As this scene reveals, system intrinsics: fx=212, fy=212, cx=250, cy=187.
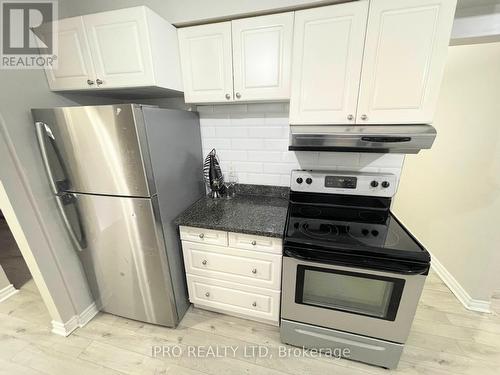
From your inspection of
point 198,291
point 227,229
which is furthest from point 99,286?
point 227,229

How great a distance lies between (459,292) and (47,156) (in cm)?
344

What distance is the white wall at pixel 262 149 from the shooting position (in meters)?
1.68

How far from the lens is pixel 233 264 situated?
153cm

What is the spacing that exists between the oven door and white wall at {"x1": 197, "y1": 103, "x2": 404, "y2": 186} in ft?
2.68

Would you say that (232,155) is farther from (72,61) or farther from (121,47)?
(72,61)

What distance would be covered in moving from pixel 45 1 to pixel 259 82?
154cm

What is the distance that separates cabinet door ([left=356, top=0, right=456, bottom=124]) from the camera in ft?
3.54

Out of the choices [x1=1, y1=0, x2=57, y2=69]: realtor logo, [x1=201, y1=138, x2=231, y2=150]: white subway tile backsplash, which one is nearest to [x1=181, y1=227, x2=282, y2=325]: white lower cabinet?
[x1=201, y1=138, x2=231, y2=150]: white subway tile backsplash

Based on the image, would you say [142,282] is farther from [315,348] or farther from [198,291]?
[315,348]

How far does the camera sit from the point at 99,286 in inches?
67.7

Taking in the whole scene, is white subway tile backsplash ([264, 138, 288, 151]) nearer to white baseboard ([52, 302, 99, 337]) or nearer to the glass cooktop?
the glass cooktop

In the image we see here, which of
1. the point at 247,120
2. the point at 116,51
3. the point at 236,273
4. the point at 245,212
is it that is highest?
the point at 116,51

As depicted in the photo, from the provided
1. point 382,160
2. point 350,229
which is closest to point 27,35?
point 350,229

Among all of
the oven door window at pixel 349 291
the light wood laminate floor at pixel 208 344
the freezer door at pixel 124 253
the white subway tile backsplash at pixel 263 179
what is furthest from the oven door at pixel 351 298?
the freezer door at pixel 124 253
